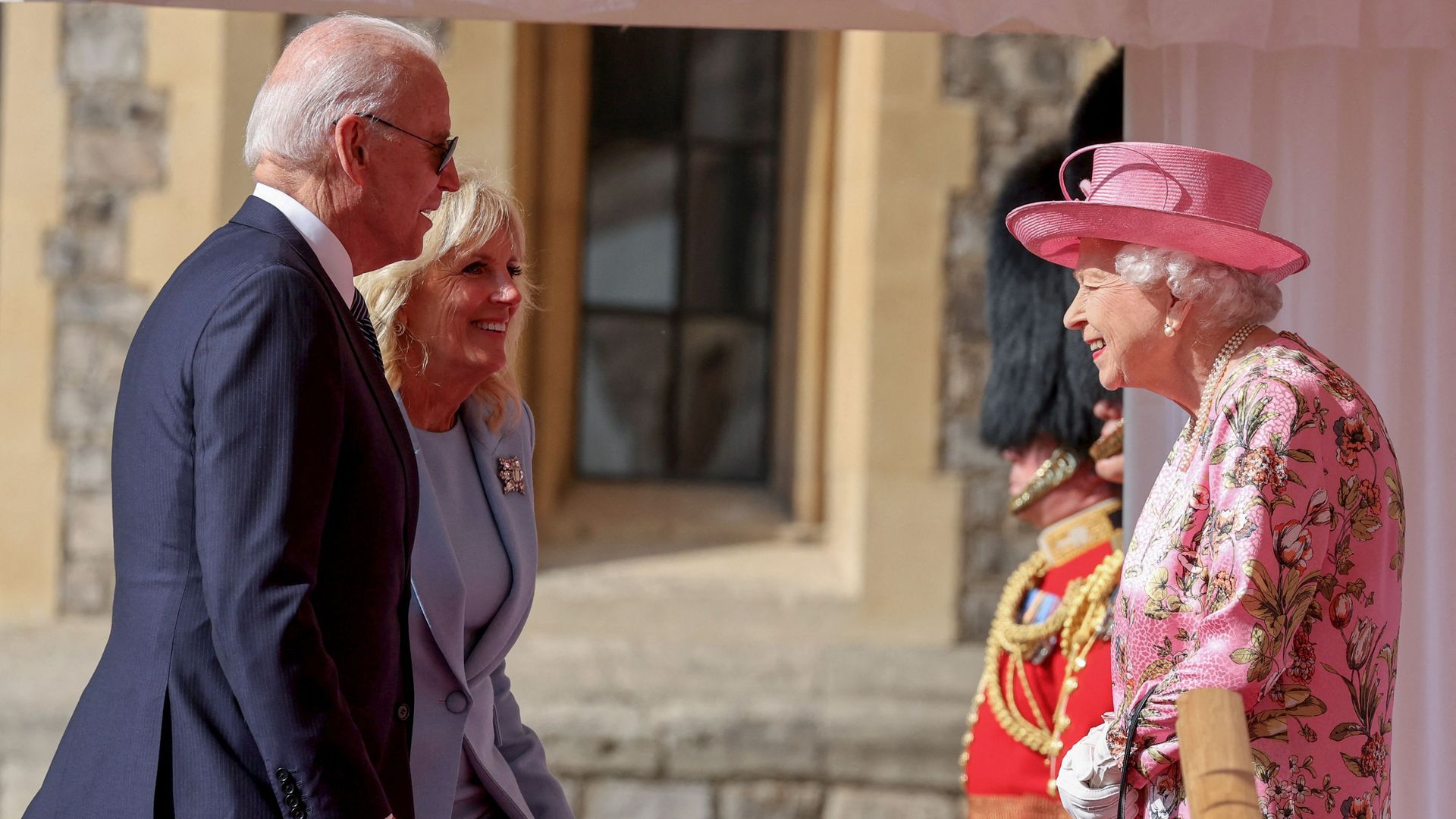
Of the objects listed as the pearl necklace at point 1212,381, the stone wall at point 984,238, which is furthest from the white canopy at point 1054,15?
the stone wall at point 984,238

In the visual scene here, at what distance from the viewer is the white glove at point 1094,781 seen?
6.44ft

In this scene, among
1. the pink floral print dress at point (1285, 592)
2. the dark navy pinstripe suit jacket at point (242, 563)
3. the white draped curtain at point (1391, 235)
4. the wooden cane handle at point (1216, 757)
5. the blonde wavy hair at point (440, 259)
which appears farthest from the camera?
the white draped curtain at point (1391, 235)

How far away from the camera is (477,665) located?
7.36 feet

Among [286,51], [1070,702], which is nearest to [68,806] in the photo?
[286,51]

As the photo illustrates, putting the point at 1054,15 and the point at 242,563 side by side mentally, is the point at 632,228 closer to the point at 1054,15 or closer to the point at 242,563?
the point at 1054,15

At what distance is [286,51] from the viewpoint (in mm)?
1815

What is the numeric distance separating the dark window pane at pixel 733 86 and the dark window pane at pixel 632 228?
7.5 inches

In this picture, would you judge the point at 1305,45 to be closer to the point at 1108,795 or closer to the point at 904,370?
the point at 1108,795

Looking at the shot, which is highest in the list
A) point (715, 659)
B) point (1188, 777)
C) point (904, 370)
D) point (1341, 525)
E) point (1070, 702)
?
point (904, 370)

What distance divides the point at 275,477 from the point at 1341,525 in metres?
1.29

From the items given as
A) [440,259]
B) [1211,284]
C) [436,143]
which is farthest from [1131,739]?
[440,259]

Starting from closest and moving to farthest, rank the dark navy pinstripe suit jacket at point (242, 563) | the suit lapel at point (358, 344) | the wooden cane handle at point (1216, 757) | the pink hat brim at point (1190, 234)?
the wooden cane handle at point (1216, 757)
the dark navy pinstripe suit jacket at point (242, 563)
the suit lapel at point (358, 344)
the pink hat brim at point (1190, 234)

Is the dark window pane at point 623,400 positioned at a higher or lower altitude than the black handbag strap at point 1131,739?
higher

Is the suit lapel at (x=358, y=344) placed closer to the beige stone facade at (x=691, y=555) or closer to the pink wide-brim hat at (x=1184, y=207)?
the pink wide-brim hat at (x=1184, y=207)
